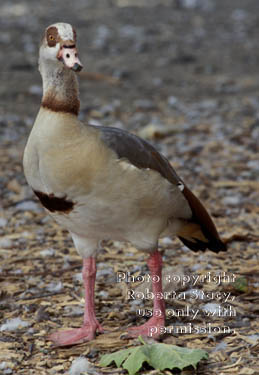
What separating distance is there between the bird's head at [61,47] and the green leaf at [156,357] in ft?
4.23

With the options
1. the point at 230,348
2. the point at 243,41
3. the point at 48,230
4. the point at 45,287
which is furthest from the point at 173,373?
the point at 243,41

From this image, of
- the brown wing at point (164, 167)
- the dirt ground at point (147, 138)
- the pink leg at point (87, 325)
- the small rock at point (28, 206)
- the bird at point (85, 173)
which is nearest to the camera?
the bird at point (85, 173)

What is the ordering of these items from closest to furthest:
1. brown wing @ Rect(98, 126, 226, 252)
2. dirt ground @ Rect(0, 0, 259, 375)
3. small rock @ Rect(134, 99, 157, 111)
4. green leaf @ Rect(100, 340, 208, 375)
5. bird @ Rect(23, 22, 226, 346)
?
green leaf @ Rect(100, 340, 208, 375) < bird @ Rect(23, 22, 226, 346) < brown wing @ Rect(98, 126, 226, 252) < dirt ground @ Rect(0, 0, 259, 375) < small rock @ Rect(134, 99, 157, 111)

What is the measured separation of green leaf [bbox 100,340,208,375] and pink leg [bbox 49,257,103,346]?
1.24 feet

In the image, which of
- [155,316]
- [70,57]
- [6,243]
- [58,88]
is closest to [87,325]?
[155,316]

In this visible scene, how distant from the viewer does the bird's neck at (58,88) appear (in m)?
3.36

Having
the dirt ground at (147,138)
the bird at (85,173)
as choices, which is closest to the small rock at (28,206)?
the dirt ground at (147,138)

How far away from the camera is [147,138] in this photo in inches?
304

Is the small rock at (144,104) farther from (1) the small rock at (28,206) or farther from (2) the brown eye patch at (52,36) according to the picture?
(2) the brown eye patch at (52,36)

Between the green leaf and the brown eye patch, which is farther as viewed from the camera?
the brown eye patch

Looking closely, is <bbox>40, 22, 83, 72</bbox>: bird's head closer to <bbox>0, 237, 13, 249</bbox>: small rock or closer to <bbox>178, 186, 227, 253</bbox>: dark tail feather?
<bbox>178, 186, 227, 253</bbox>: dark tail feather

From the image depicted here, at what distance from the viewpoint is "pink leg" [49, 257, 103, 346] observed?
3623 mm

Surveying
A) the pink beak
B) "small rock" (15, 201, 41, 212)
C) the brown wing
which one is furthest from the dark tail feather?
"small rock" (15, 201, 41, 212)

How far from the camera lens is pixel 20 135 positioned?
769 cm
